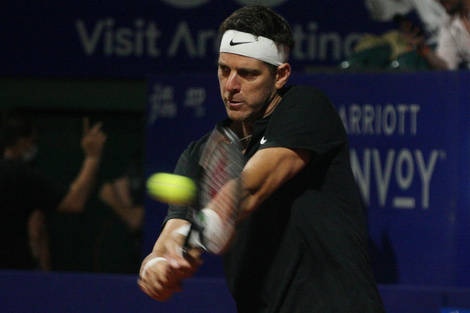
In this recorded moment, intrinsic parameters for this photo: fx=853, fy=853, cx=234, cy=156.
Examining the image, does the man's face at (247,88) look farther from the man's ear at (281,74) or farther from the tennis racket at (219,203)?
Answer: the tennis racket at (219,203)

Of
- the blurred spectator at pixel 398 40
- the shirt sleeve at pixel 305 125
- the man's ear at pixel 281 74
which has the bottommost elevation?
the blurred spectator at pixel 398 40

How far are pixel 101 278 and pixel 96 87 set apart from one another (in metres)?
5.07

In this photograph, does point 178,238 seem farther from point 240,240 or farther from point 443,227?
point 443,227

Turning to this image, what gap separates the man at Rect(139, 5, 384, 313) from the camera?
2621 mm

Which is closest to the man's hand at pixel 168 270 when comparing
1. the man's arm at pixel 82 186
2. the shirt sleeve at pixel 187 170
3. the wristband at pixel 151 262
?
the wristband at pixel 151 262

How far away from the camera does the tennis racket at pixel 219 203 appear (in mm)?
2428

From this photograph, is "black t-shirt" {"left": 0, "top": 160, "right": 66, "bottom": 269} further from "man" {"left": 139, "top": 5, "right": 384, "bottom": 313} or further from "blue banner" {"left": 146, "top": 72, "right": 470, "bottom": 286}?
"man" {"left": 139, "top": 5, "right": 384, "bottom": 313}

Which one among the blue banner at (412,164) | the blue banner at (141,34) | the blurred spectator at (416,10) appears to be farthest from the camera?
the blue banner at (141,34)

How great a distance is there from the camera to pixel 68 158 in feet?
32.9

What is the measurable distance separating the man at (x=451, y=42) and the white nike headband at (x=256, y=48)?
2.61m

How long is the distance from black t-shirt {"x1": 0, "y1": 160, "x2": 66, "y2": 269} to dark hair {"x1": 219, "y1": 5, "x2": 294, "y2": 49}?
8.73 ft

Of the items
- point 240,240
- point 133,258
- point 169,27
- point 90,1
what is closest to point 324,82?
point 240,240

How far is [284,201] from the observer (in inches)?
109

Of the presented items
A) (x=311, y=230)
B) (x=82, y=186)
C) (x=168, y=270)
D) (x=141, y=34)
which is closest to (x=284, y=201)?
(x=311, y=230)
